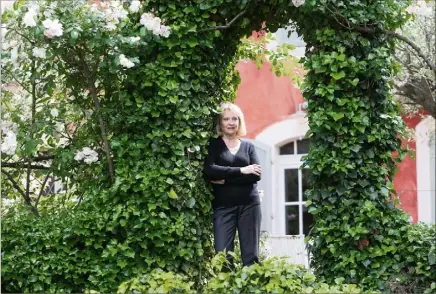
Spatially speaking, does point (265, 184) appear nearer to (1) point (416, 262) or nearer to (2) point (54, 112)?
(2) point (54, 112)

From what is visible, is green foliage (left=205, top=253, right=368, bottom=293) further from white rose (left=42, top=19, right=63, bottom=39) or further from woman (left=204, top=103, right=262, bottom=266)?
white rose (left=42, top=19, right=63, bottom=39)

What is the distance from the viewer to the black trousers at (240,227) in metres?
7.18

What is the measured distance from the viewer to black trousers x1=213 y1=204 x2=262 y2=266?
7180 mm

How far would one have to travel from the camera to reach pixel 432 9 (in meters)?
13.6

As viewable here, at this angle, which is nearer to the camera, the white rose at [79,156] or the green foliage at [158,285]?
the green foliage at [158,285]

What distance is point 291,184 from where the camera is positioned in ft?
46.4

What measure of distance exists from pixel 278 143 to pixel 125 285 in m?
8.73

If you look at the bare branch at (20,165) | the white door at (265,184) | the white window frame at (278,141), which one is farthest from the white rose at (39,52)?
the white window frame at (278,141)

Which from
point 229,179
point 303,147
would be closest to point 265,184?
point 303,147

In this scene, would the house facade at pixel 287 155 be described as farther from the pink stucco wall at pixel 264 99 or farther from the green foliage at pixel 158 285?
the green foliage at pixel 158 285

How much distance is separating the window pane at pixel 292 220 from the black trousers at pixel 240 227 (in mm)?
6719

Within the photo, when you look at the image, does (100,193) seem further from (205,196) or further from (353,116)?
(353,116)

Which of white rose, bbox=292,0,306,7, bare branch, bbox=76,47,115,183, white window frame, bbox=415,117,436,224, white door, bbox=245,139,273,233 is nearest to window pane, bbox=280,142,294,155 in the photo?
white door, bbox=245,139,273,233

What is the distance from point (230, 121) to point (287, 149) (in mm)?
7100
